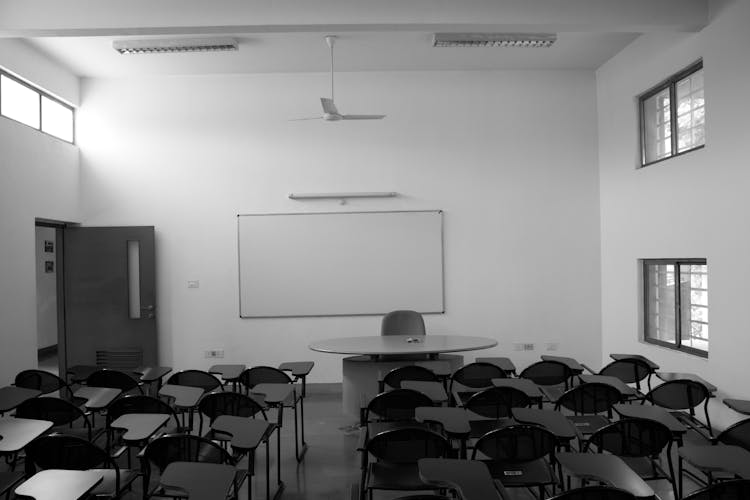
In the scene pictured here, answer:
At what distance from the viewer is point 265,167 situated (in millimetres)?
A: 7367

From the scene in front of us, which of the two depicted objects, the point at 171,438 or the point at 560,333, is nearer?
the point at 171,438

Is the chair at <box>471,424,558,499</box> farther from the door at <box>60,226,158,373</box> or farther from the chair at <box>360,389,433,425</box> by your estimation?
the door at <box>60,226,158,373</box>

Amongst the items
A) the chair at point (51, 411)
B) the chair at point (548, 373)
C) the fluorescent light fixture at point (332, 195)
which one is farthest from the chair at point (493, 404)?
the fluorescent light fixture at point (332, 195)

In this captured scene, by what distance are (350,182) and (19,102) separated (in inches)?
152

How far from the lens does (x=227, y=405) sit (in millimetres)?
3750

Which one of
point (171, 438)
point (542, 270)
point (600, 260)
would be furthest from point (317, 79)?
point (171, 438)

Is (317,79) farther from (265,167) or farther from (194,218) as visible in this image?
(194,218)

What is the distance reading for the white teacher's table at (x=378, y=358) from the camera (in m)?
5.23

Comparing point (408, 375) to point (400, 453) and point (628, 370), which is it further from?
point (628, 370)

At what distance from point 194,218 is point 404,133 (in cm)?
294

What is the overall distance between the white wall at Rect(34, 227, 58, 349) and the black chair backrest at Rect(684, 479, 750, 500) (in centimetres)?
1019

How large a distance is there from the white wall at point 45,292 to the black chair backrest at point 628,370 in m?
8.98

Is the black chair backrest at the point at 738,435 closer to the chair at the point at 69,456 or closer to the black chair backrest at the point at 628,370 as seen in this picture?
the black chair backrest at the point at 628,370

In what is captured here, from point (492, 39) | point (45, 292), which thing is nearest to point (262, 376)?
point (492, 39)
